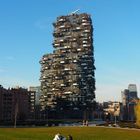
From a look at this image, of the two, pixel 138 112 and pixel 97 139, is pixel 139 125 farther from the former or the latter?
pixel 97 139

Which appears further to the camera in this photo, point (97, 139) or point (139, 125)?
point (139, 125)

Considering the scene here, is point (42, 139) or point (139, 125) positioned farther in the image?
point (139, 125)

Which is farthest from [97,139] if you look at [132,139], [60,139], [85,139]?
[60,139]

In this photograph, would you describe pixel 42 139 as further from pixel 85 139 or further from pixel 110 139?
pixel 110 139

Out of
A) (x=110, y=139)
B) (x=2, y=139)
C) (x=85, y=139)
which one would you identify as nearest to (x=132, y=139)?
(x=110, y=139)

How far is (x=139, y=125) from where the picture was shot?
121 metres

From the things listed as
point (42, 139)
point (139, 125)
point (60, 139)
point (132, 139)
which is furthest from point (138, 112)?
point (60, 139)

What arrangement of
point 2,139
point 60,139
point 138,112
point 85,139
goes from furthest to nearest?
point 138,112, point 85,139, point 2,139, point 60,139

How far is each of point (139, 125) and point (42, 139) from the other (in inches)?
2543

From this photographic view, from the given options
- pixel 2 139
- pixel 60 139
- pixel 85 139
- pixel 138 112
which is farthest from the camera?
pixel 138 112

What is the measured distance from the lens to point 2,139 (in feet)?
195

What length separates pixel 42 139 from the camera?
62.2 metres

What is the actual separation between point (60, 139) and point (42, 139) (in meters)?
25.9

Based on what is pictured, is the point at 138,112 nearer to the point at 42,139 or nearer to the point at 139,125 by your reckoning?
the point at 139,125
